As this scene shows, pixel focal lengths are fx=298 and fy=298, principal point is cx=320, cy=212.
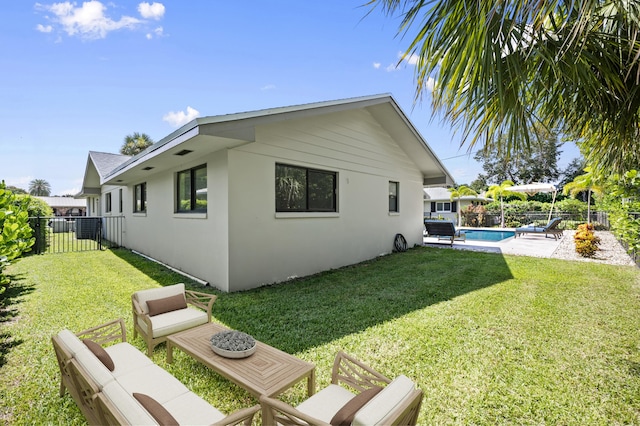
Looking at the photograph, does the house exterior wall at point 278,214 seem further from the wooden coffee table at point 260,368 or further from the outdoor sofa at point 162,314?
the wooden coffee table at point 260,368

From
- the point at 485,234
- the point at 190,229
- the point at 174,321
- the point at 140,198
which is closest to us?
the point at 174,321

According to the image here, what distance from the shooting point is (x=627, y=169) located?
4742 mm

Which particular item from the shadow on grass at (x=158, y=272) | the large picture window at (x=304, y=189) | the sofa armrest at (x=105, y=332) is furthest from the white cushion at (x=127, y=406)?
the large picture window at (x=304, y=189)

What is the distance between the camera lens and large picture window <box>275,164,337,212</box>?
7551mm

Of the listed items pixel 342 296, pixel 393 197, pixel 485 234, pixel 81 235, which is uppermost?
pixel 393 197

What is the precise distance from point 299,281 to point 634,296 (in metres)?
7.11

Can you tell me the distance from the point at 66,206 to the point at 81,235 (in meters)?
36.9

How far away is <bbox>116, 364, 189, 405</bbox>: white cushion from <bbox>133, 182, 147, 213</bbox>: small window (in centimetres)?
1069

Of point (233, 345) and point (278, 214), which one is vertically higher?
point (278, 214)

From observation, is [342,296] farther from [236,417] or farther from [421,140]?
[421,140]

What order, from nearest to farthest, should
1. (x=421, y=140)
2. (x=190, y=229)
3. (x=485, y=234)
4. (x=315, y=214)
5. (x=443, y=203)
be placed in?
1. (x=190, y=229)
2. (x=315, y=214)
3. (x=421, y=140)
4. (x=485, y=234)
5. (x=443, y=203)

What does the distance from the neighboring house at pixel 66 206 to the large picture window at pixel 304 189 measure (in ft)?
171

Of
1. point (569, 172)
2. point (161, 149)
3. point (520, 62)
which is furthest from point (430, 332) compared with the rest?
point (569, 172)

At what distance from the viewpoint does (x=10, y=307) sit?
5512mm
